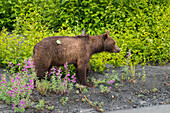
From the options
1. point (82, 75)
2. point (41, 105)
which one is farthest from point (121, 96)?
point (41, 105)

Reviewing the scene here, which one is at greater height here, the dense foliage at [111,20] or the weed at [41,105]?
the dense foliage at [111,20]

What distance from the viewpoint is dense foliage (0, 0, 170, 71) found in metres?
8.15

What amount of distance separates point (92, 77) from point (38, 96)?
1588mm

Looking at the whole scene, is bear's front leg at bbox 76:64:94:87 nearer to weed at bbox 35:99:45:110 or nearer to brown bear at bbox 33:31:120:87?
brown bear at bbox 33:31:120:87

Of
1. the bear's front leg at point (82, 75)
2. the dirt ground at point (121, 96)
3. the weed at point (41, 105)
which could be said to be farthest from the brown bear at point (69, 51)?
the weed at point (41, 105)

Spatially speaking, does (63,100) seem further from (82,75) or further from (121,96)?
(121,96)

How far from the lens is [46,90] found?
5.37 meters

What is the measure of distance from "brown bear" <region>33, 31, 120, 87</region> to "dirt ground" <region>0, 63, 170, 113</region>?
1.73 feet

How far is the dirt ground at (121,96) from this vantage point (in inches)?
200

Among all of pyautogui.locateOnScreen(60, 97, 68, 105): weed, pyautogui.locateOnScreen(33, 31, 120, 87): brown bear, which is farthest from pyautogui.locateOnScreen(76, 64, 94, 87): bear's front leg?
pyautogui.locateOnScreen(60, 97, 68, 105): weed

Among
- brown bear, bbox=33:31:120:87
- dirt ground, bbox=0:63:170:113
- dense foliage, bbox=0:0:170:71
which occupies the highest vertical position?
dense foliage, bbox=0:0:170:71

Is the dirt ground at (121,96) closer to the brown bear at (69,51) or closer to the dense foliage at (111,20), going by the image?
the brown bear at (69,51)

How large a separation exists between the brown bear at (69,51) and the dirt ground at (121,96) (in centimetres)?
53

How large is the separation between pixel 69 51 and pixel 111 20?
3598mm
